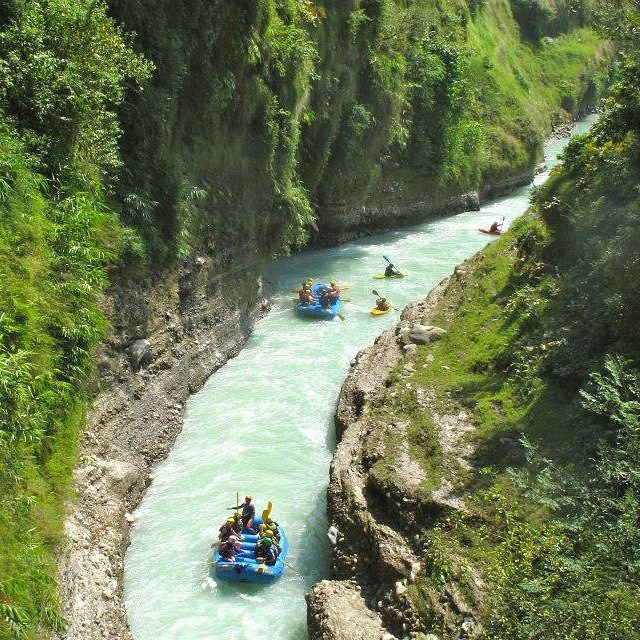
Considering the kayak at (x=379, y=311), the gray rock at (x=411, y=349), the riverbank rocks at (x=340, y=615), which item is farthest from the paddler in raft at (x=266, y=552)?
the kayak at (x=379, y=311)

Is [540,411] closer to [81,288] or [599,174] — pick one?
[599,174]

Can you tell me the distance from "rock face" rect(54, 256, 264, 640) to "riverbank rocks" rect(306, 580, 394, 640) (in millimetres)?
2813

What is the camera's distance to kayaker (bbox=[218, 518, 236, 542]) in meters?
11.1

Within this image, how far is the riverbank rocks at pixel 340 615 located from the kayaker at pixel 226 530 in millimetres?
2070

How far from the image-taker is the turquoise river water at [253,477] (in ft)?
33.4

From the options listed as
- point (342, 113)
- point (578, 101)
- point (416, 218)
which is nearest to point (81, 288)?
point (342, 113)

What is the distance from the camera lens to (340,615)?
9.03 meters

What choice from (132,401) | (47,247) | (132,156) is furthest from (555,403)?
(132,156)

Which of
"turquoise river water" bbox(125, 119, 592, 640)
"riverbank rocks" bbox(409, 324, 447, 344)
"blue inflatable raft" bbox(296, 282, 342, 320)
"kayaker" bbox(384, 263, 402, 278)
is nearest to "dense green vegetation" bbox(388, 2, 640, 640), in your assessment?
"riverbank rocks" bbox(409, 324, 447, 344)

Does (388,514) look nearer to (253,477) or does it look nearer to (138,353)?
(253,477)

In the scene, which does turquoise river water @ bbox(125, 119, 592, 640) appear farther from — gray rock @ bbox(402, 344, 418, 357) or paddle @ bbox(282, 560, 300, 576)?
gray rock @ bbox(402, 344, 418, 357)

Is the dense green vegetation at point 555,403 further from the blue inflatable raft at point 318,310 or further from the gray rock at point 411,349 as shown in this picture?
the blue inflatable raft at point 318,310

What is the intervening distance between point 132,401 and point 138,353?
101 centimetres

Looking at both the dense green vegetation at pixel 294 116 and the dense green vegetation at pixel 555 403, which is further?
the dense green vegetation at pixel 294 116
